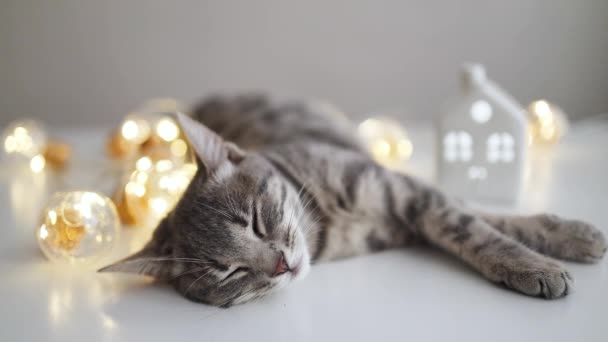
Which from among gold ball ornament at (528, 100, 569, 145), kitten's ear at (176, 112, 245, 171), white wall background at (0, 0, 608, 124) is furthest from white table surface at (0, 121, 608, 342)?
white wall background at (0, 0, 608, 124)

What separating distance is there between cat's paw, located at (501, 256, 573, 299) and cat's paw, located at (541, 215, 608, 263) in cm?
12

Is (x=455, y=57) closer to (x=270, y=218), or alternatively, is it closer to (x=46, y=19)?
(x=270, y=218)

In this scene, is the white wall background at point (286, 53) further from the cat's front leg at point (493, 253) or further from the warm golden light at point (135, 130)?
the cat's front leg at point (493, 253)

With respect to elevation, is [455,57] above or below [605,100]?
above

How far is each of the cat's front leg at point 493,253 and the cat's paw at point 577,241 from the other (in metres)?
0.10

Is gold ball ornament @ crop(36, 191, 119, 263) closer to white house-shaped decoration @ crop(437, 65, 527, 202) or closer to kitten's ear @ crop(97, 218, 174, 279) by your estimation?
kitten's ear @ crop(97, 218, 174, 279)

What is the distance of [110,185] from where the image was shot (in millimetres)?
1898

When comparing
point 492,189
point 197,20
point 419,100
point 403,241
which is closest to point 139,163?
point 403,241

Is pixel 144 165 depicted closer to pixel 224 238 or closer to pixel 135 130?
pixel 135 130

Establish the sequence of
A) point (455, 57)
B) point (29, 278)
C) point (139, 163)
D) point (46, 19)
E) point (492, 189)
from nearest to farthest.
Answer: point (29, 278)
point (492, 189)
point (139, 163)
point (455, 57)
point (46, 19)

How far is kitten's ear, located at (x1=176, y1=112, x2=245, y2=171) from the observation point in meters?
1.11

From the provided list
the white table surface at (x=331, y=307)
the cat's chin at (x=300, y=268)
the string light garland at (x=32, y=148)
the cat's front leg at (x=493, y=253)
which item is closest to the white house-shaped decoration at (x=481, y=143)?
the white table surface at (x=331, y=307)

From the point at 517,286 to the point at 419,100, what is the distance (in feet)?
5.71

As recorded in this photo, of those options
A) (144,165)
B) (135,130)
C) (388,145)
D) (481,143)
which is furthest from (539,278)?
(135,130)
